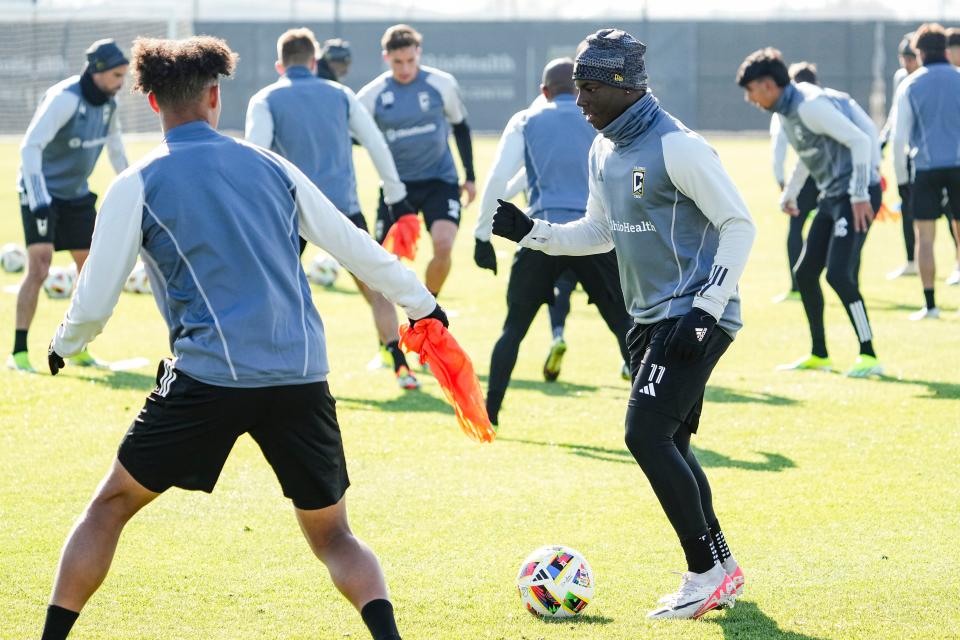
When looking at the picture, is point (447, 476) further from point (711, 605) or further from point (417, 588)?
point (711, 605)

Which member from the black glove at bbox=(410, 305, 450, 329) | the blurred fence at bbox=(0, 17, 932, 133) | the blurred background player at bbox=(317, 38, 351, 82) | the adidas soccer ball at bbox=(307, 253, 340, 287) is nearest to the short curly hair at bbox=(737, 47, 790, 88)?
the blurred background player at bbox=(317, 38, 351, 82)

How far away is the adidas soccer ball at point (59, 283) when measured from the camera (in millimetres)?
13766

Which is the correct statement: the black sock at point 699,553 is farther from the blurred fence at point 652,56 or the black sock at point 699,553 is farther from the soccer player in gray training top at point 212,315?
the blurred fence at point 652,56

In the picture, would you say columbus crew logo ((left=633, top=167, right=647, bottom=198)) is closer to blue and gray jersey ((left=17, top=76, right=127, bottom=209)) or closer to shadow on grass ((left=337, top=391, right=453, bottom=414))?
shadow on grass ((left=337, top=391, right=453, bottom=414))

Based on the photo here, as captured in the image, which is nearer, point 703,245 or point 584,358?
point 703,245

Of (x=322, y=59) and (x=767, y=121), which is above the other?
(x=322, y=59)

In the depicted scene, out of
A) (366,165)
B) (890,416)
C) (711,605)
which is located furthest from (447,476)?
(366,165)

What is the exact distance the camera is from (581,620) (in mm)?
4934

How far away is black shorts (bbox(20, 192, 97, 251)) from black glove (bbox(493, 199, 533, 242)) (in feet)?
18.6

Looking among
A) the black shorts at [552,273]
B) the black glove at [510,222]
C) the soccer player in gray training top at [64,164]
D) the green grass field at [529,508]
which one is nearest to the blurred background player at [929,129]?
the green grass field at [529,508]

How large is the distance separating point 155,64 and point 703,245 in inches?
82.4

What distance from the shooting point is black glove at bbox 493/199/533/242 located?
17.4ft

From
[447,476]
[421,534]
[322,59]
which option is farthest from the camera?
[322,59]

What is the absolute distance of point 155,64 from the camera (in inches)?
157
